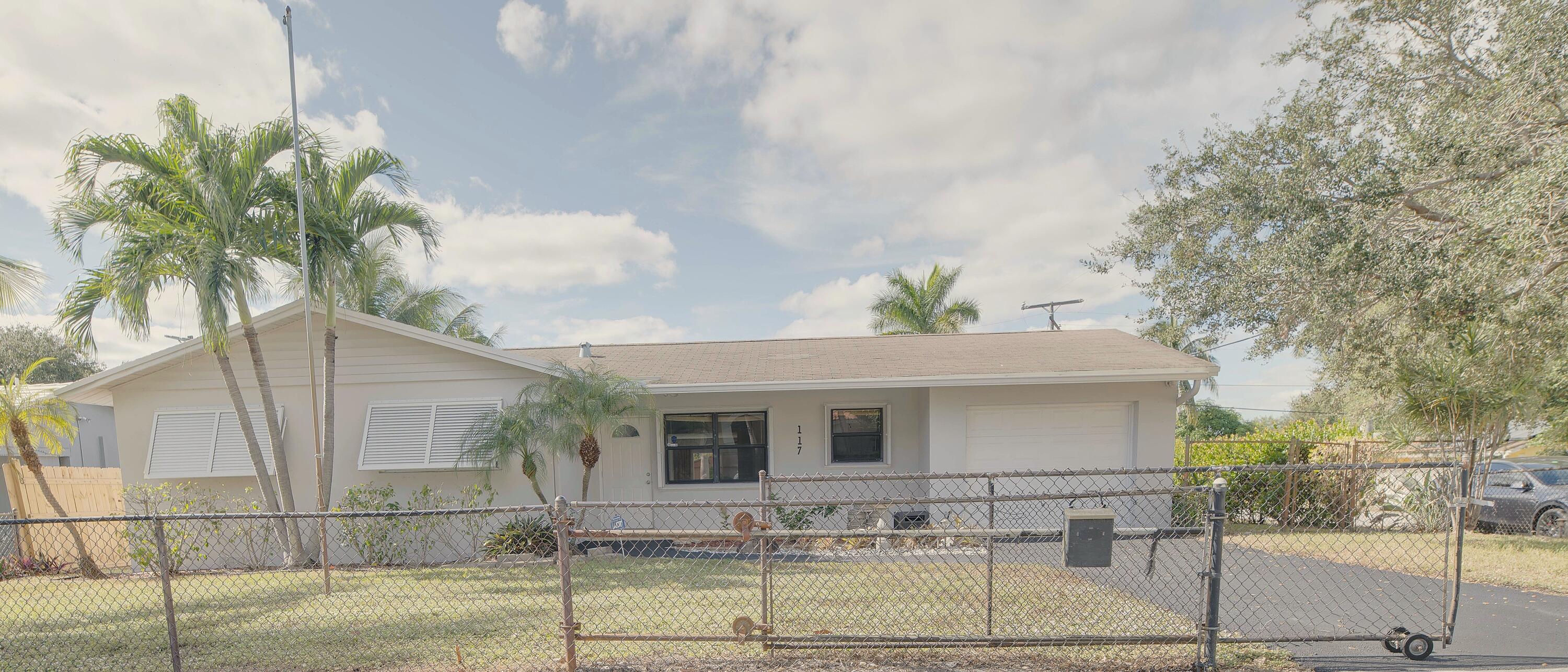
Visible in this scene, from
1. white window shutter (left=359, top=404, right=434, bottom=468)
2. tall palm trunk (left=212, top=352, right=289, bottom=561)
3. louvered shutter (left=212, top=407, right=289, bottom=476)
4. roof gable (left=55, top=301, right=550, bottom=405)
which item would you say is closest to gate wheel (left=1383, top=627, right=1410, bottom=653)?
roof gable (left=55, top=301, right=550, bottom=405)

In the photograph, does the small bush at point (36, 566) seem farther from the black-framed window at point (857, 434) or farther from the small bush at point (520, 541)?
the black-framed window at point (857, 434)

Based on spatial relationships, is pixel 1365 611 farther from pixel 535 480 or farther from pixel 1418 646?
pixel 535 480

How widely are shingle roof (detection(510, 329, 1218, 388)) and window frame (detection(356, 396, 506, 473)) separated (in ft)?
6.64

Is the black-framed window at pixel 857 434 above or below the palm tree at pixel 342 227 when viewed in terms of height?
below

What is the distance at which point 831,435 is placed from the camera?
11141 mm

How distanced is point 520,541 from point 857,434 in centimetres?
546

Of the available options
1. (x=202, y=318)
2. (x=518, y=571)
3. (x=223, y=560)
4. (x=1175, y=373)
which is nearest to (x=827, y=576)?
(x=518, y=571)

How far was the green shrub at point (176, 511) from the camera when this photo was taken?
8.91m

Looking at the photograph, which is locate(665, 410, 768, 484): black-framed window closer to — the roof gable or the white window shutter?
the roof gable

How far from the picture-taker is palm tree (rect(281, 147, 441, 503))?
311 inches

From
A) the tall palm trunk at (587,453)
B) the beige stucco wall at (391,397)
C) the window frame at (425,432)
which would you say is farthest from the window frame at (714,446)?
the window frame at (425,432)

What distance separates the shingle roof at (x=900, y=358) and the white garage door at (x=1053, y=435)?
762 millimetres

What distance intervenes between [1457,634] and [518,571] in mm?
9009

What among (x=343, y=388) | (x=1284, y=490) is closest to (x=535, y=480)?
(x=343, y=388)
